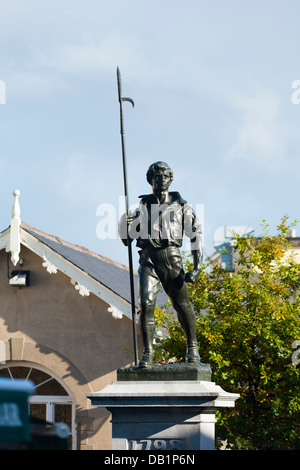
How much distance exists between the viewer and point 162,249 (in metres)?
8.77

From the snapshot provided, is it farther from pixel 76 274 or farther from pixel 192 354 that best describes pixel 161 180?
pixel 76 274

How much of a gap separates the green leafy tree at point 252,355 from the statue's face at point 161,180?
17.8 feet

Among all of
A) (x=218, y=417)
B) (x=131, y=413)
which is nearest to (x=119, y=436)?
(x=131, y=413)

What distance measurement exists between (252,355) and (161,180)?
21.0ft

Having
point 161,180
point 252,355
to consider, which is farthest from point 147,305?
point 252,355

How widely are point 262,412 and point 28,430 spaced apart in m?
Result: 10.7

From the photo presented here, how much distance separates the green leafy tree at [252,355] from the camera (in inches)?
544

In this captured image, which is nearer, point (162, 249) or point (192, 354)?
point (192, 354)

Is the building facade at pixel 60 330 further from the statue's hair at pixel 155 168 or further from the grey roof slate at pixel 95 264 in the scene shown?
the statue's hair at pixel 155 168

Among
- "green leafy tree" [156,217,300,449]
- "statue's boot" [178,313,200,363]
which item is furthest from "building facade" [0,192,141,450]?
"statue's boot" [178,313,200,363]

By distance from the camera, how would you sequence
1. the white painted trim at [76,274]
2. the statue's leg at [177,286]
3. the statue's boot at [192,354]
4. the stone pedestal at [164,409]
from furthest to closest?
1. the white painted trim at [76,274]
2. the statue's leg at [177,286]
3. the statue's boot at [192,354]
4. the stone pedestal at [164,409]

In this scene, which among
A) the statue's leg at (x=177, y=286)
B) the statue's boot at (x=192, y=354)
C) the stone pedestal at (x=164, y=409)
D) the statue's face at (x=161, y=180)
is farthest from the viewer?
the statue's face at (x=161, y=180)

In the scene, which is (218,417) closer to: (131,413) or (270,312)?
(270,312)

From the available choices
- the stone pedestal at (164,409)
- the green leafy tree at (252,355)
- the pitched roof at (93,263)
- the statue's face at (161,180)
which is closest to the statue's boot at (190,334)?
the stone pedestal at (164,409)
